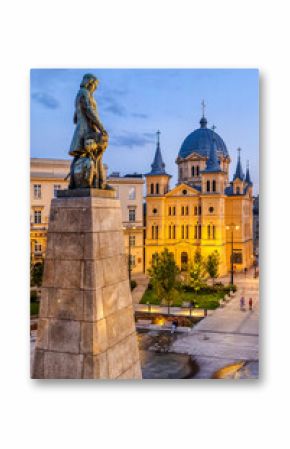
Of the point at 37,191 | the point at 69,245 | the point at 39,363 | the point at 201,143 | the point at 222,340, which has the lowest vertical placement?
the point at 222,340

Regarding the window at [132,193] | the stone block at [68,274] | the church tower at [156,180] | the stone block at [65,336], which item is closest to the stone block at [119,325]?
the stone block at [65,336]

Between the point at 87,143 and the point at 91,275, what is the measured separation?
57.6 inches

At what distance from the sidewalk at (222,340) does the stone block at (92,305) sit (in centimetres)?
429

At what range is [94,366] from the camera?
4688 millimetres

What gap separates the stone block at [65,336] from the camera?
4.73 meters

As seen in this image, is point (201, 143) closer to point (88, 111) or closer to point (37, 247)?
point (37, 247)

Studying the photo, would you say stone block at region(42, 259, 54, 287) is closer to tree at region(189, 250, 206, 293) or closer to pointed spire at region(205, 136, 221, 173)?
tree at region(189, 250, 206, 293)

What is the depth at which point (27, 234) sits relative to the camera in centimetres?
646

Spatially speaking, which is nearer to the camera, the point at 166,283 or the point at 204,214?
the point at 166,283

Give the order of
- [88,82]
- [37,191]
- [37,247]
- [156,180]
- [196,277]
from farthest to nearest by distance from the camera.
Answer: [156,180], [196,277], [37,191], [37,247], [88,82]

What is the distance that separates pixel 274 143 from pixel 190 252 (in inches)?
695

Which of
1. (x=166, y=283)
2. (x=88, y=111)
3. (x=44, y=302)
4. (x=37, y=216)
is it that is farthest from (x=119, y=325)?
(x=166, y=283)
